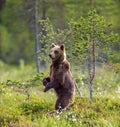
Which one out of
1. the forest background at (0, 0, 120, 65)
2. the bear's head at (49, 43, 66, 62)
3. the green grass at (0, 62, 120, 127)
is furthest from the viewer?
the forest background at (0, 0, 120, 65)

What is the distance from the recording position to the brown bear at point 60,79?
407 inches

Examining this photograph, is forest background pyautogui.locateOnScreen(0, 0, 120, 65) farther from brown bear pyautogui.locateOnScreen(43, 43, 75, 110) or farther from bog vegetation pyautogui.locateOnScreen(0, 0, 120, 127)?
brown bear pyautogui.locateOnScreen(43, 43, 75, 110)

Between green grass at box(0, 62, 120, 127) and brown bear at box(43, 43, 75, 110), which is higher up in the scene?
brown bear at box(43, 43, 75, 110)

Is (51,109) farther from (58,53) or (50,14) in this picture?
(50,14)

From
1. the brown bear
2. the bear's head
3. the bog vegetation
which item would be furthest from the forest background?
the bear's head

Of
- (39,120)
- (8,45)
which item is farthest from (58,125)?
(8,45)

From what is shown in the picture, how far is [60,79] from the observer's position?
34.1 feet

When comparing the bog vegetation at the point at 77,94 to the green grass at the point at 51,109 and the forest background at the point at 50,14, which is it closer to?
the green grass at the point at 51,109

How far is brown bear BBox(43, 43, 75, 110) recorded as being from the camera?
10.3 metres

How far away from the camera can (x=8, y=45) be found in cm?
3469

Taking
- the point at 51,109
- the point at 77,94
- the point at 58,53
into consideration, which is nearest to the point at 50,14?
the point at 77,94

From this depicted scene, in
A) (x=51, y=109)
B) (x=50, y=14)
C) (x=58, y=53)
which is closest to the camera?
(x=58, y=53)

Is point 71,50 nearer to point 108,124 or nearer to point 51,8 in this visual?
point 108,124

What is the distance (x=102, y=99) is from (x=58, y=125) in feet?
8.74
